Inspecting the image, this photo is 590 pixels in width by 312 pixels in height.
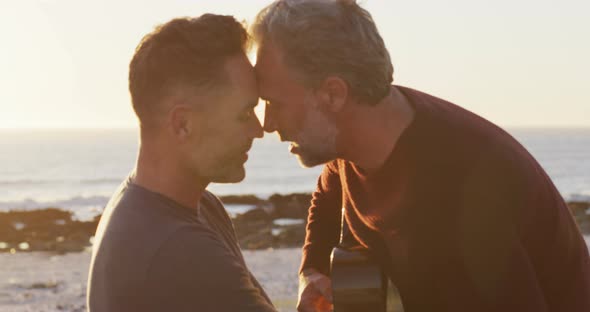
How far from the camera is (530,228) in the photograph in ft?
12.6

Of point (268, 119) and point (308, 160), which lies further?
point (308, 160)

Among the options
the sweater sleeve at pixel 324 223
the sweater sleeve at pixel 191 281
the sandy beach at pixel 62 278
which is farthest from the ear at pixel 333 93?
the sandy beach at pixel 62 278

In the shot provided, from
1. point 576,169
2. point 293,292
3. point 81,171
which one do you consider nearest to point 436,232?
point 293,292

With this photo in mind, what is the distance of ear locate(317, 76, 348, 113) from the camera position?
4105 millimetres

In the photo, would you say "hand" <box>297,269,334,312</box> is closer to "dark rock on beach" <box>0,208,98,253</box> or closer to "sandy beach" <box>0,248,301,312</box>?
"sandy beach" <box>0,248,301,312</box>

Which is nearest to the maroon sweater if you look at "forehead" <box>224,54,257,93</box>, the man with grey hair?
the man with grey hair

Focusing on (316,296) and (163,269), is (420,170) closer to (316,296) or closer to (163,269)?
(316,296)

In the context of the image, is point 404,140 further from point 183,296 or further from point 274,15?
point 183,296

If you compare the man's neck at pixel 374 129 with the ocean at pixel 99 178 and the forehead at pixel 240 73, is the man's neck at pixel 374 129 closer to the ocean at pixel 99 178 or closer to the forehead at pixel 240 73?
the forehead at pixel 240 73

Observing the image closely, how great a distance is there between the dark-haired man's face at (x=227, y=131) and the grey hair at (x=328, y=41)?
52 centimetres

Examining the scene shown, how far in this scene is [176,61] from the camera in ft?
10.2

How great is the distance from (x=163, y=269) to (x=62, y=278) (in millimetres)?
14198

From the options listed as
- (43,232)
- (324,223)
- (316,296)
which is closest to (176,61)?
(316,296)

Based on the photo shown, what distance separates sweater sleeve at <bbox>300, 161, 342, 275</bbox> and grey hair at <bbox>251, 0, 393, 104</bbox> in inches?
32.1
